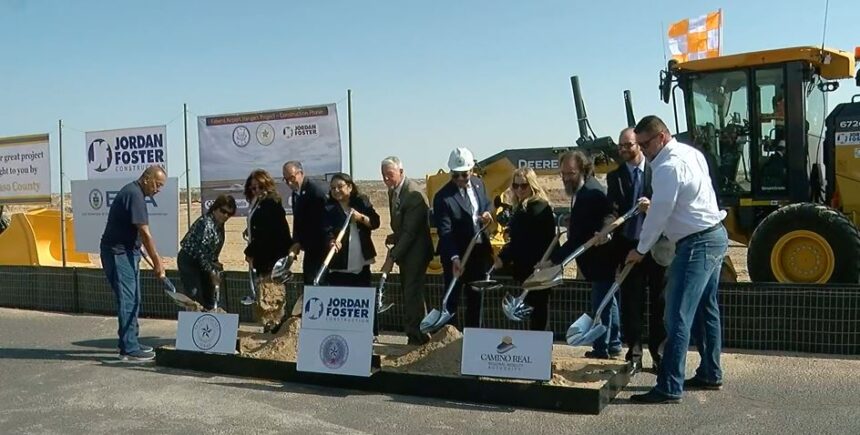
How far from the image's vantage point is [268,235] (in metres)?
7.32

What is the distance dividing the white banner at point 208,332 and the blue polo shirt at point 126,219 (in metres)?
0.87

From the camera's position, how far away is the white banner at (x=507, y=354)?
216 inches

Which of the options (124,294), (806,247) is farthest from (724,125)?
(124,294)

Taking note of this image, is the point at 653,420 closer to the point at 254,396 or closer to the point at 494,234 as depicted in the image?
the point at 254,396

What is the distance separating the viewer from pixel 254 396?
5988 mm

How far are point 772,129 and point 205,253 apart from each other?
6131mm

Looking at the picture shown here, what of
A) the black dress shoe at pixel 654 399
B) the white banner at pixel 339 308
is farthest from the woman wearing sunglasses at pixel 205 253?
the black dress shoe at pixel 654 399

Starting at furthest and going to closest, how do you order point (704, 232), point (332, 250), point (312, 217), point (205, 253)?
point (205, 253), point (312, 217), point (332, 250), point (704, 232)

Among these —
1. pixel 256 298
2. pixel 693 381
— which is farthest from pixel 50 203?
pixel 693 381

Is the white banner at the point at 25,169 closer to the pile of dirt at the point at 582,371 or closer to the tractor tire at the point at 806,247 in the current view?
the pile of dirt at the point at 582,371

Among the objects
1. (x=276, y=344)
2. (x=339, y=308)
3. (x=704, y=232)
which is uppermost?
(x=704, y=232)

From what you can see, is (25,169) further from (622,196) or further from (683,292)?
(683,292)

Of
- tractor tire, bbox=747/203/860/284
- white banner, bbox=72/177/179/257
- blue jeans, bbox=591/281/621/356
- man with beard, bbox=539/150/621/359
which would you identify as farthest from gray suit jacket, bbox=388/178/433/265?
white banner, bbox=72/177/179/257

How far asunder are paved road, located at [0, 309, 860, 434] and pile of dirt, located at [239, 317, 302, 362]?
34 cm
